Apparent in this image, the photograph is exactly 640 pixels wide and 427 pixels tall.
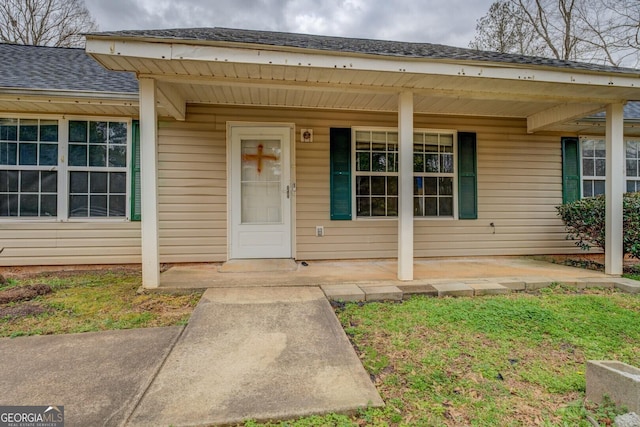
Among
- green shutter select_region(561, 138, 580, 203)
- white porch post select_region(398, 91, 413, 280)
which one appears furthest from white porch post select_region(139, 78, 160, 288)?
green shutter select_region(561, 138, 580, 203)

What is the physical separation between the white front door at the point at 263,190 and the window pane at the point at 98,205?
1.90 m

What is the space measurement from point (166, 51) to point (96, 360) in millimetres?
2540

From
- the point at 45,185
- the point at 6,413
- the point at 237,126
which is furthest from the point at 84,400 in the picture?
the point at 45,185

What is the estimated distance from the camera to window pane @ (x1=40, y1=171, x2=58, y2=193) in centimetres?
430

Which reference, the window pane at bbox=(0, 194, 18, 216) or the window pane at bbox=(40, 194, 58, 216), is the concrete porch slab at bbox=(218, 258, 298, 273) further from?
the window pane at bbox=(0, 194, 18, 216)

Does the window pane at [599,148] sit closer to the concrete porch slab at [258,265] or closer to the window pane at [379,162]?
the window pane at [379,162]

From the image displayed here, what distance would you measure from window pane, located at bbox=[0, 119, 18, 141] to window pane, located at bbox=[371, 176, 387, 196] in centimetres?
511

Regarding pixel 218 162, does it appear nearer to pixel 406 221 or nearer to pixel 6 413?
pixel 406 221

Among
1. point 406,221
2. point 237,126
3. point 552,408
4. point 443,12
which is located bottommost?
point 552,408

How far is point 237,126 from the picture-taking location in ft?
15.0

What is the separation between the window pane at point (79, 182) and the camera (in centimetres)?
436

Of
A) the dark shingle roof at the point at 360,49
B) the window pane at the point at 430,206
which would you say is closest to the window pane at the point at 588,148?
the dark shingle roof at the point at 360,49

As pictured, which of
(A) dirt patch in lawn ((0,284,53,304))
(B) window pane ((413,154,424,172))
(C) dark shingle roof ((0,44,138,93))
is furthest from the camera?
(B) window pane ((413,154,424,172))

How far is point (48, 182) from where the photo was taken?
4309mm
